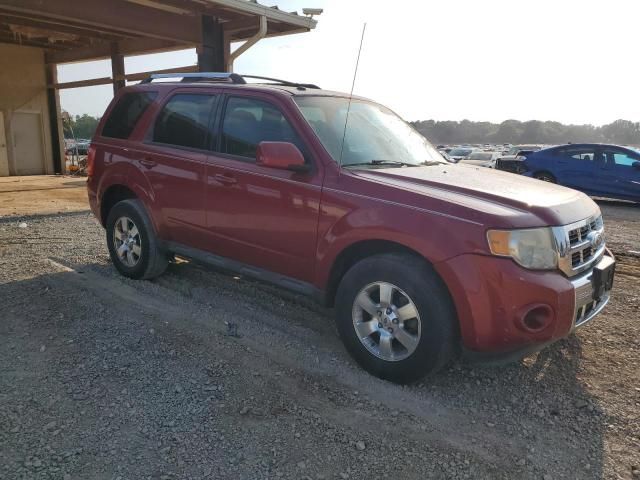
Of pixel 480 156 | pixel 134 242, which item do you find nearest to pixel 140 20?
pixel 134 242

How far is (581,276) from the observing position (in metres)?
3.11

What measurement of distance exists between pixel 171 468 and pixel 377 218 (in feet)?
5.91

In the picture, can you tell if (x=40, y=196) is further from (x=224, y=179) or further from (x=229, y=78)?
(x=224, y=179)

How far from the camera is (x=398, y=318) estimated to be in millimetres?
3201

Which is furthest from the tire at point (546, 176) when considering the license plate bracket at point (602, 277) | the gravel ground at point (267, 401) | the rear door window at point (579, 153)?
the license plate bracket at point (602, 277)

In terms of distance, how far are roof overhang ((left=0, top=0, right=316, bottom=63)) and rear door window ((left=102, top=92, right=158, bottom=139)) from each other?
390 centimetres

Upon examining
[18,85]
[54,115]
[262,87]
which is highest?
[18,85]

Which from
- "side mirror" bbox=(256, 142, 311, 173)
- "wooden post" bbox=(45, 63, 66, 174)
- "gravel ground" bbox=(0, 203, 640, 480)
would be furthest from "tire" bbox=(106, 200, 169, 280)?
"wooden post" bbox=(45, 63, 66, 174)

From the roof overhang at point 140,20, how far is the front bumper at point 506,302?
7.19 m

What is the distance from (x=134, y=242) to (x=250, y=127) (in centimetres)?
184

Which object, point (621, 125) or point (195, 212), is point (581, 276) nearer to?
point (195, 212)

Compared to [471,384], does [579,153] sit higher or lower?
higher

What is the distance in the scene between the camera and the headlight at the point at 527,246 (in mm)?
2850

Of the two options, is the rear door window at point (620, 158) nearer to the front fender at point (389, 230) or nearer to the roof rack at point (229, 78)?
the roof rack at point (229, 78)
